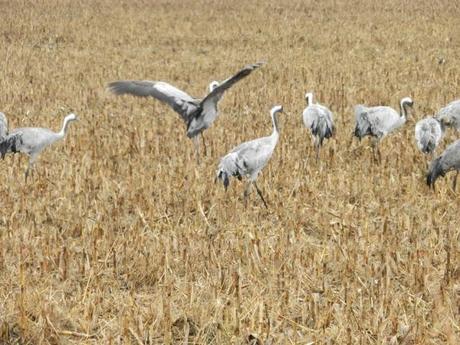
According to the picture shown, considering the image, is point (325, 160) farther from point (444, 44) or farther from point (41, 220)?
point (444, 44)

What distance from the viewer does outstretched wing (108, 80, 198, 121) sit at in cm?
898

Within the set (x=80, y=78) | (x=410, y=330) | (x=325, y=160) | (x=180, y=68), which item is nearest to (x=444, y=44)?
(x=180, y=68)

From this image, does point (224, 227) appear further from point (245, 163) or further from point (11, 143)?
point (11, 143)

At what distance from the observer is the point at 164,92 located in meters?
9.04

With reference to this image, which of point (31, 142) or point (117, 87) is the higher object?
point (117, 87)

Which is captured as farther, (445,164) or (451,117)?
(451,117)

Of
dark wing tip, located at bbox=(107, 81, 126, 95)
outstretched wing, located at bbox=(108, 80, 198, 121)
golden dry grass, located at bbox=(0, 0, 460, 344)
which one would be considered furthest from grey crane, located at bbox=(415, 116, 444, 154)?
dark wing tip, located at bbox=(107, 81, 126, 95)

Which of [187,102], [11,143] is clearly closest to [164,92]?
[187,102]

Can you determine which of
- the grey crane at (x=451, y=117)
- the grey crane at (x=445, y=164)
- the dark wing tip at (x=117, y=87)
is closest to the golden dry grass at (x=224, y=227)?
the grey crane at (x=445, y=164)

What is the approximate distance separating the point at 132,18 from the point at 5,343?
20.4m

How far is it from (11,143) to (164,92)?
6.95 ft

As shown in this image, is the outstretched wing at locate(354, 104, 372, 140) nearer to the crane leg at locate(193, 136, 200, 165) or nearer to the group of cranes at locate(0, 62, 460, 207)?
the group of cranes at locate(0, 62, 460, 207)

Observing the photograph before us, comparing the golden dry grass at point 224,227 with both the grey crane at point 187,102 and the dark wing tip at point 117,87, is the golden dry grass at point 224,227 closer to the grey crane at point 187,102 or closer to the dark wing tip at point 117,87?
the grey crane at point 187,102

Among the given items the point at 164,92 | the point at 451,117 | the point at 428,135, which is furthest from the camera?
the point at 164,92
